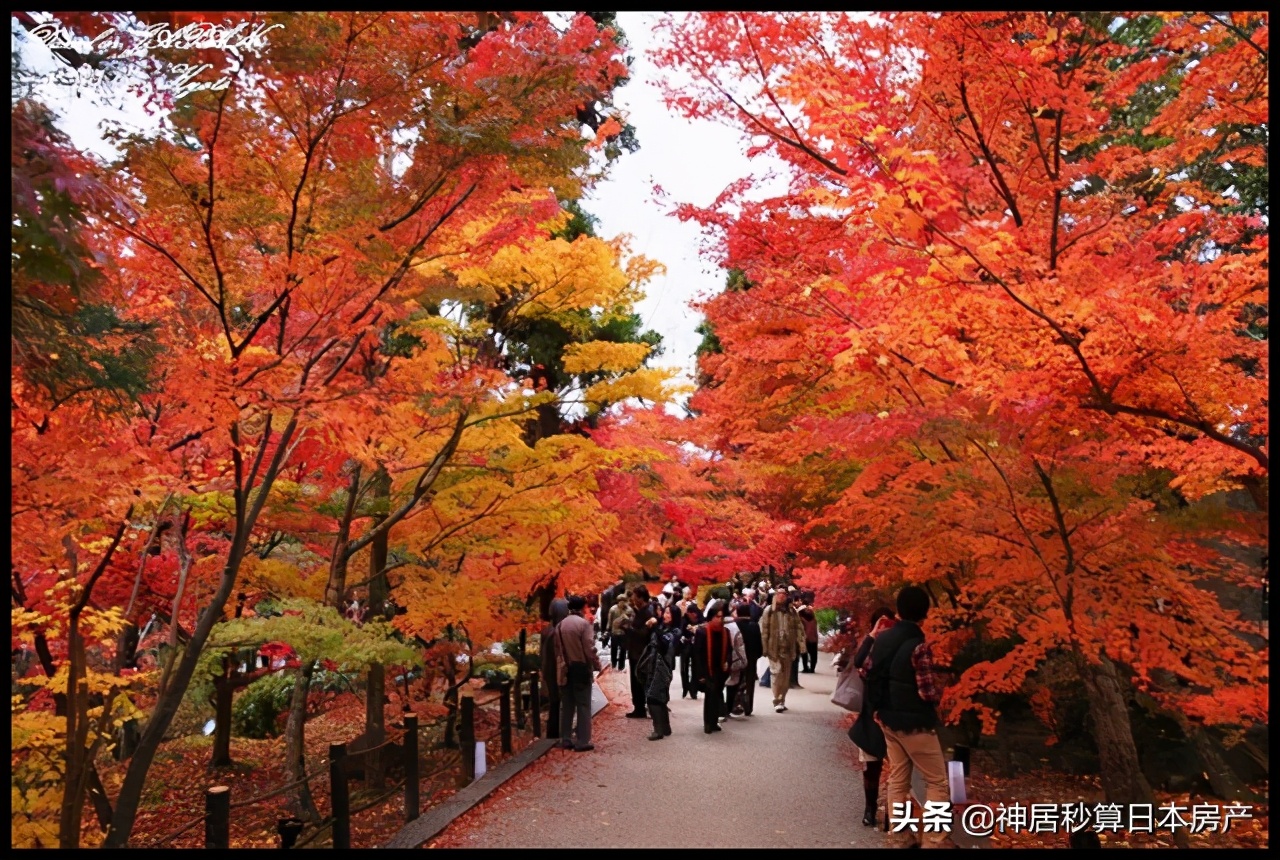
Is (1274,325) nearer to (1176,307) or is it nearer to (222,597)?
(1176,307)

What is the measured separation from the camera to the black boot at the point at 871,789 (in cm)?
633

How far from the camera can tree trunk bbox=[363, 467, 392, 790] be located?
942 centimetres

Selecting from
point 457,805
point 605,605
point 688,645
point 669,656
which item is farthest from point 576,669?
point 605,605

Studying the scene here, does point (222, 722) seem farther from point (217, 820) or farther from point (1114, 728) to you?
point (1114, 728)

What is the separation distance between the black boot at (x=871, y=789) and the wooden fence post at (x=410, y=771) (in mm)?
3631

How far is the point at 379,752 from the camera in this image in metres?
10.2

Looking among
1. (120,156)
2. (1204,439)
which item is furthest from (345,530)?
(1204,439)

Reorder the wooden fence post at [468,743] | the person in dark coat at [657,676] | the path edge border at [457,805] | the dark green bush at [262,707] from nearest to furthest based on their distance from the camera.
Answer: the path edge border at [457,805] → the wooden fence post at [468,743] → the person in dark coat at [657,676] → the dark green bush at [262,707]

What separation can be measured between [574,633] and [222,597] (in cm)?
423

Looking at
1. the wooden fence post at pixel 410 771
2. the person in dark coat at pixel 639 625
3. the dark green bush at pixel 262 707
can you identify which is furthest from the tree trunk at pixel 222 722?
the wooden fence post at pixel 410 771

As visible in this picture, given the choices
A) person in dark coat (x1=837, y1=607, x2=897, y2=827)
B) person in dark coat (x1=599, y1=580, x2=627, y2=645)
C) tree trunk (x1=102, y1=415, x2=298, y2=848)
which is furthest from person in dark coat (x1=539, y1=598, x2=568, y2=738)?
person in dark coat (x1=599, y1=580, x2=627, y2=645)

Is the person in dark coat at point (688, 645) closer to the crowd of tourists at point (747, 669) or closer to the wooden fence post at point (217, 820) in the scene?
the crowd of tourists at point (747, 669)

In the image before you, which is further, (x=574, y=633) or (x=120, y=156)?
(x=574, y=633)

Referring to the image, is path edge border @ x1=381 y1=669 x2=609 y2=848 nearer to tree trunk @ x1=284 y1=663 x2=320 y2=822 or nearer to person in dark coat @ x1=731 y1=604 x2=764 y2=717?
tree trunk @ x1=284 y1=663 x2=320 y2=822
